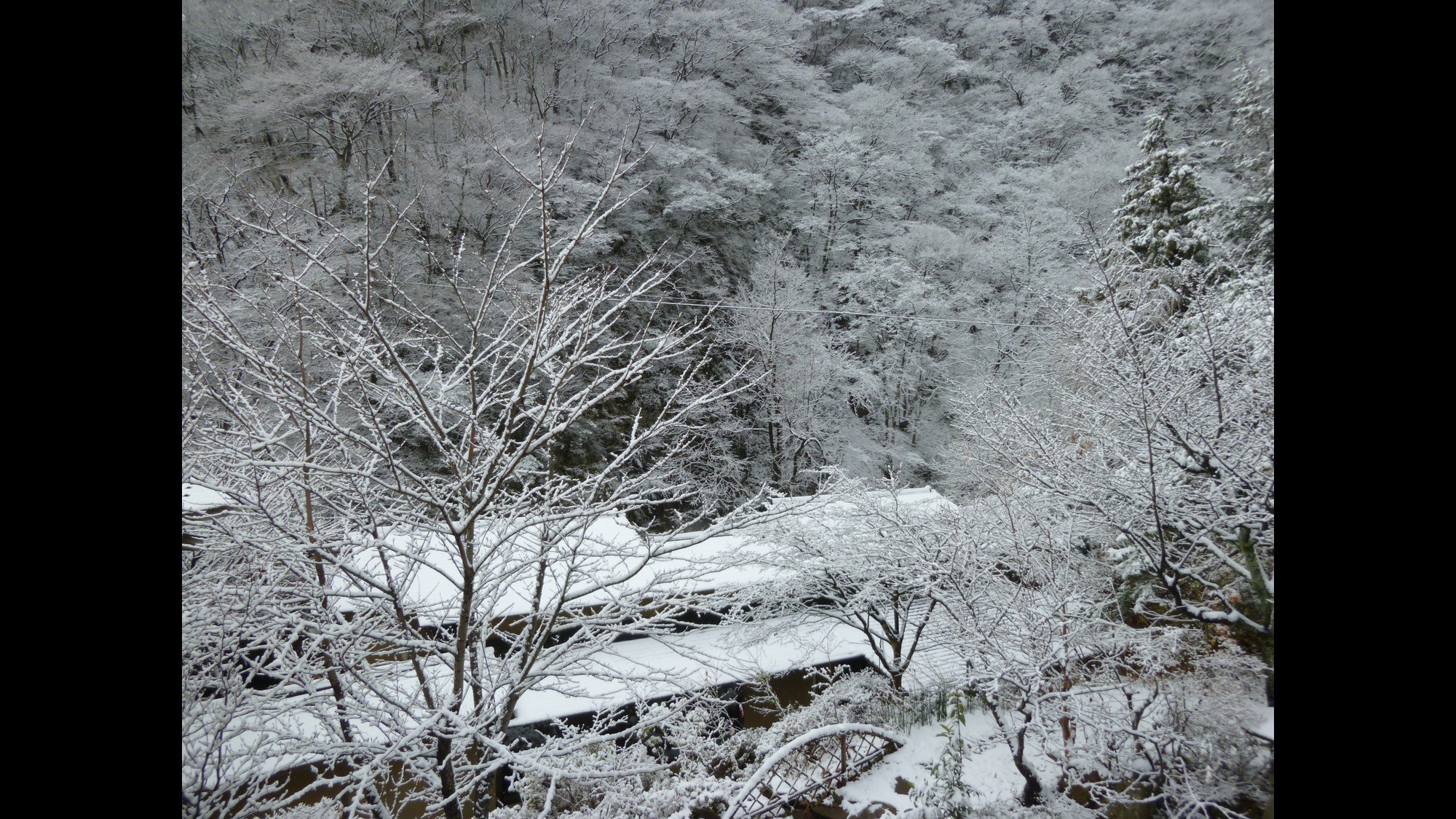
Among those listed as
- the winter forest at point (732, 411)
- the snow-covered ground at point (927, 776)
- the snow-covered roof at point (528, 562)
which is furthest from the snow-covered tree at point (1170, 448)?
the snow-covered roof at point (528, 562)

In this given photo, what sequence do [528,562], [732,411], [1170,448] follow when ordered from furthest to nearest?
[732,411] < [1170,448] < [528,562]

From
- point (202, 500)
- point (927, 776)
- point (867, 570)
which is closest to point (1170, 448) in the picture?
point (867, 570)

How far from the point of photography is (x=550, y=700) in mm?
3604

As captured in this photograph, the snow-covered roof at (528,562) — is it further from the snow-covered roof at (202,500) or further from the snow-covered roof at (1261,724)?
the snow-covered roof at (1261,724)

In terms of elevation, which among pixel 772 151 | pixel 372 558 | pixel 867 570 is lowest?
pixel 867 570

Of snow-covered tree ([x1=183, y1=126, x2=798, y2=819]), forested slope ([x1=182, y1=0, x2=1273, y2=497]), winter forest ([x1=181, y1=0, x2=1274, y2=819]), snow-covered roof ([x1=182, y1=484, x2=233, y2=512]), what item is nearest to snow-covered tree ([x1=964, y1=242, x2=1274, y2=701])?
winter forest ([x1=181, y1=0, x2=1274, y2=819])

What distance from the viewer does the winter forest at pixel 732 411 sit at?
1.82 meters

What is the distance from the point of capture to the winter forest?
1816 mm

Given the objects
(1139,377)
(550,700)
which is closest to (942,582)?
(1139,377)

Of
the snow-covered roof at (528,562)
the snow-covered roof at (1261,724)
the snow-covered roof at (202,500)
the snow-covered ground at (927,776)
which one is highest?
the snow-covered roof at (202,500)

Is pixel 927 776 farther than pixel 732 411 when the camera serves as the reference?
No

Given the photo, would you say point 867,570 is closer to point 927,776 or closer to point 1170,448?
point 927,776

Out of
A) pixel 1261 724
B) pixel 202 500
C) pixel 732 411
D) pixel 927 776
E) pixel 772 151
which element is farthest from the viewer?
pixel 772 151

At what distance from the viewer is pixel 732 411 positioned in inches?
288
